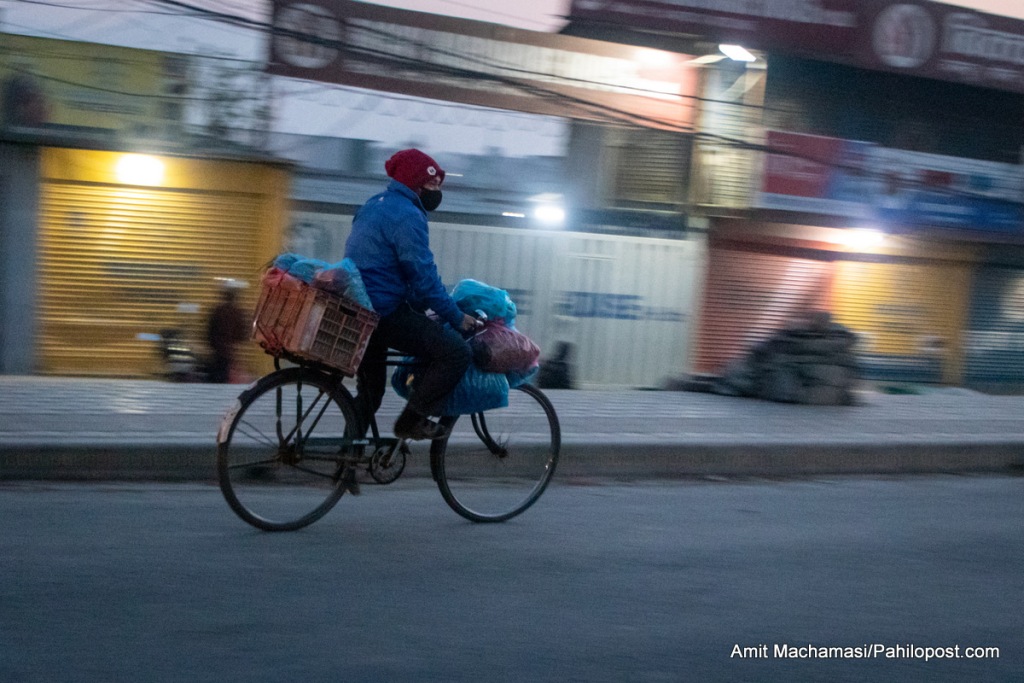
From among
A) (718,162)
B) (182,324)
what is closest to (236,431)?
(182,324)

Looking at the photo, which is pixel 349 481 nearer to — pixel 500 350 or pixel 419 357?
pixel 419 357

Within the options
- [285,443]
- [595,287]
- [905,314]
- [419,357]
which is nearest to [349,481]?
[285,443]

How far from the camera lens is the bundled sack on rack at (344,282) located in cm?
466

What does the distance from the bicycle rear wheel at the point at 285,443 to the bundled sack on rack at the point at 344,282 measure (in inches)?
15.8

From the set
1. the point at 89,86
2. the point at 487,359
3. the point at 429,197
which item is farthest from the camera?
the point at 89,86

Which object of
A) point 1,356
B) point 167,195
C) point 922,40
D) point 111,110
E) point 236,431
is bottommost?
point 1,356

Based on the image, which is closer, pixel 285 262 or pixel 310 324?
pixel 310 324

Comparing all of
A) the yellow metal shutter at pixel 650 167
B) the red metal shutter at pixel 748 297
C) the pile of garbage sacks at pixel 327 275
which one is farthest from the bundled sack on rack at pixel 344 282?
the red metal shutter at pixel 748 297

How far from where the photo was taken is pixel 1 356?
1241cm

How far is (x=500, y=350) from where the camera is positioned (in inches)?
202

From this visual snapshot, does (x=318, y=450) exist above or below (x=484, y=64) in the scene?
below

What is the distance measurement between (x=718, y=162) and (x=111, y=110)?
8.44m

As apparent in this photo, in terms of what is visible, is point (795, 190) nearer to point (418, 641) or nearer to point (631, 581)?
point (631, 581)

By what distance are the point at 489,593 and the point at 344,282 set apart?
1459 mm
